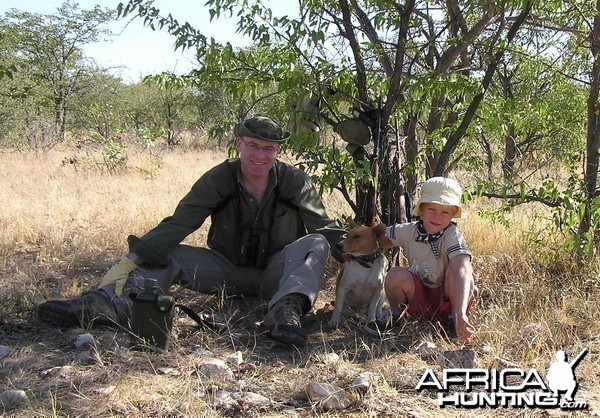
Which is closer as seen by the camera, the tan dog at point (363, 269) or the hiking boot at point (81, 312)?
the hiking boot at point (81, 312)

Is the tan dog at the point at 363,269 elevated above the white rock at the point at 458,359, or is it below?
above

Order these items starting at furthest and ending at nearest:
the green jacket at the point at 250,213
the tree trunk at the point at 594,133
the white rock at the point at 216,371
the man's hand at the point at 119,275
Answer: the tree trunk at the point at 594,133 < the green jacket at the point at 250,213 < the man's hand at the point at 119,275 < the white rock at the point at 216,371

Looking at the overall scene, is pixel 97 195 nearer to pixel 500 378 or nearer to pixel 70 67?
pixel 500 378

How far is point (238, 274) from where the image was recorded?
3.98 metres

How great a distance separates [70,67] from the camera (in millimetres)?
16672

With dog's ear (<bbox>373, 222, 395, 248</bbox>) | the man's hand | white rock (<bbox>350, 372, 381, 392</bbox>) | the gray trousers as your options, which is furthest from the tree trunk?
the man's hand

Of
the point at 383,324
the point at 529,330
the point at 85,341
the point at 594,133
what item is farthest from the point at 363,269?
the point at 594,133

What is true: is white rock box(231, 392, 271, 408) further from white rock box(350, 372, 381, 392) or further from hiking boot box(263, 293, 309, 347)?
hiking boot box(263, 293, 309, 347)

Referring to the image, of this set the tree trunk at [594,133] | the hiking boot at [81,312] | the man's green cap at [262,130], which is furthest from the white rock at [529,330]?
the hiking boot at [81,312]

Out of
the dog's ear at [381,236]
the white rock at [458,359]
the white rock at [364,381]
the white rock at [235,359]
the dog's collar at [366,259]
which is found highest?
the dog's ear at [381,236]

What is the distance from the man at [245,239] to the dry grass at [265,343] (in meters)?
0.22

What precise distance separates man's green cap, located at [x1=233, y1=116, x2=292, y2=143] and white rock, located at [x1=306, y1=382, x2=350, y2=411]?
166cm

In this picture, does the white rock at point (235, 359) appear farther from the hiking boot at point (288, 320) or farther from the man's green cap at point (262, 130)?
the man's green cap at point (262, 130)

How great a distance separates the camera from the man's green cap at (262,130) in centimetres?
371
